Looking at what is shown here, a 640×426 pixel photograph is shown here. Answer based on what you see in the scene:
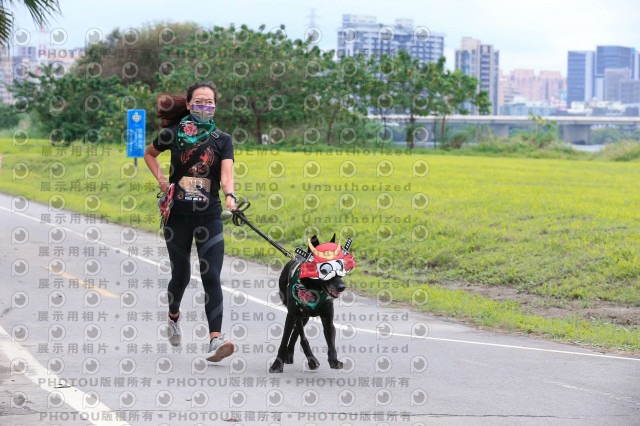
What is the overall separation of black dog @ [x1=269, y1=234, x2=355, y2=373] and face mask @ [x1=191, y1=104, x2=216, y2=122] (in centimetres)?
133

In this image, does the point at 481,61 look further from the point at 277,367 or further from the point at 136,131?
the point at 277,367

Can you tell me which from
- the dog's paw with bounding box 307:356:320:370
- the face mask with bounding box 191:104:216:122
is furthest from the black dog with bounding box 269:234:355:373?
the face mask with bounding box 191:104:216:122

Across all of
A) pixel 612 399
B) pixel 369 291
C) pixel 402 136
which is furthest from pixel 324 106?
pixel 612 399

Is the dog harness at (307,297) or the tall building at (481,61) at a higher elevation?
the tall building at (481,61)

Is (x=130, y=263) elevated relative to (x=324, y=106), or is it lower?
lower

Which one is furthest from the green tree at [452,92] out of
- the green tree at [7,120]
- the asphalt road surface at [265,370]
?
the asphalt road surface at [265,370]

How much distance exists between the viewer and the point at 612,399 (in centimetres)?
664

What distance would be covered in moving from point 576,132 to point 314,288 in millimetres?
73362

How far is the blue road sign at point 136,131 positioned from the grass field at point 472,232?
1094 millimetres

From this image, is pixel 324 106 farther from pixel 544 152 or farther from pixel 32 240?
pixel 32 240

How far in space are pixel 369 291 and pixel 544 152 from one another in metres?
34.2

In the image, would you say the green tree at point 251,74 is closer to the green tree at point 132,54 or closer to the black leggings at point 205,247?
the green tree at point 132,54

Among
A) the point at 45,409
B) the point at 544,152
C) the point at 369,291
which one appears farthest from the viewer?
the point at 544,152

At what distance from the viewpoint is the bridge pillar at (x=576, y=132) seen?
7525 cm
